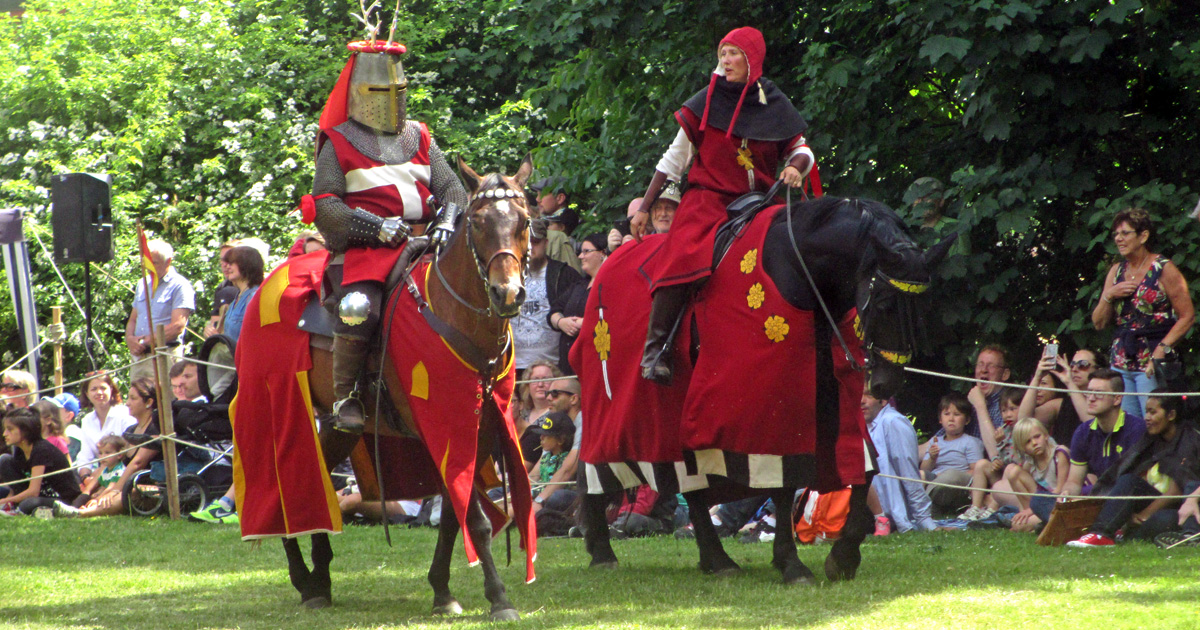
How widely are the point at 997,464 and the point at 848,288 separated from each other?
347 centimetres

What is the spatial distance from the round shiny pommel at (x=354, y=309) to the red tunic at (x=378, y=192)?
140 mm

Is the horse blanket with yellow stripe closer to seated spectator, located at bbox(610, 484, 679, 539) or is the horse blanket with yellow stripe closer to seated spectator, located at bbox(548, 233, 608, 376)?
seated spectator, located at bbox(610, 484, 679, 539)

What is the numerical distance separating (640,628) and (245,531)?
237cm

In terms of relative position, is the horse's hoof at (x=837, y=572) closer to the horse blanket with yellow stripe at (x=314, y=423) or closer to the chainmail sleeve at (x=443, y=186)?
the horse blanket with yellow stripe at (x=314, y=423)

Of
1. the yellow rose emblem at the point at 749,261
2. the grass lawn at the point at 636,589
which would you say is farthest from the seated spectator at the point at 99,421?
the yellow rose emblem at the point at 749,261

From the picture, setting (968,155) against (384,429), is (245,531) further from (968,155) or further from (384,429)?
(968,155)

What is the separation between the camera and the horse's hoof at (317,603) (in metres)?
6.68

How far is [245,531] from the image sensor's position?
6.90m

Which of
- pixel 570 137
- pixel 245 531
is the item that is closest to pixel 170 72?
pixel 570 137

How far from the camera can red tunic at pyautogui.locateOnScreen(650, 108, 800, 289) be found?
713cm

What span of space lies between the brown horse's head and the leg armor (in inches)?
23.2

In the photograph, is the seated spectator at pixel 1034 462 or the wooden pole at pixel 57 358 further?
the wooden pole at pixel 57 358

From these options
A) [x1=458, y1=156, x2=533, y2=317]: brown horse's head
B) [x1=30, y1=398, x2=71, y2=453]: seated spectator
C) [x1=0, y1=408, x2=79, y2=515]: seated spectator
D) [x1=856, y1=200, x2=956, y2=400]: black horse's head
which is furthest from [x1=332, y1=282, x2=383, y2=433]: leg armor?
[x1=30, y1=398, x2=71, y2=453]: seated spectator

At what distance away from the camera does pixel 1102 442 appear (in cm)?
880
